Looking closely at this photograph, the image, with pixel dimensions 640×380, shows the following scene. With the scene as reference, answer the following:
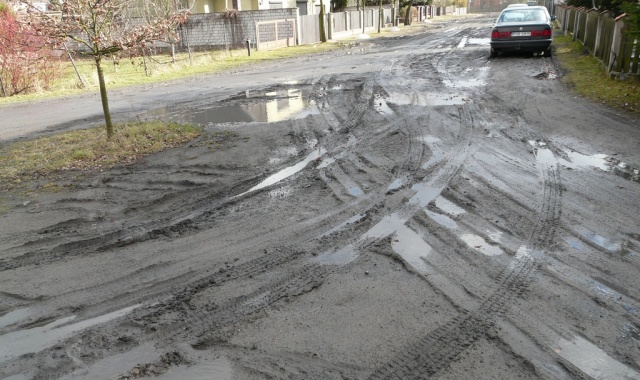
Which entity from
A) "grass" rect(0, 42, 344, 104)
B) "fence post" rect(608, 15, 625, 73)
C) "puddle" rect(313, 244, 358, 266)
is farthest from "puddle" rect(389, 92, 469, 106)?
"grass" rect(0, 42, 344, 104)

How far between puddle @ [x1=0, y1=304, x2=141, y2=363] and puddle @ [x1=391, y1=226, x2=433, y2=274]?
2.54m

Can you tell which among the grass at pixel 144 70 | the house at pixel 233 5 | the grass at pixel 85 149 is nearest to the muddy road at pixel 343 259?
the grass at pixel 85 149

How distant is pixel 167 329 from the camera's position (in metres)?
3.76

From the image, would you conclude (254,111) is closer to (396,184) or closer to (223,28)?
(396,184)

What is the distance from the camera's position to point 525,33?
17.3 metres

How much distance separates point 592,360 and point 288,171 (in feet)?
16.4

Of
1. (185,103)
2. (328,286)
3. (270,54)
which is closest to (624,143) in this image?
(328,286)

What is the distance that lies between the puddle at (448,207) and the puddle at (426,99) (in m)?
5.81

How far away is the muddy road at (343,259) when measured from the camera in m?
3.42

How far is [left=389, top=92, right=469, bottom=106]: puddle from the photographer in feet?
37.6

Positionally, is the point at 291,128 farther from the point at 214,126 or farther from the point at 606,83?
the point at 606,83

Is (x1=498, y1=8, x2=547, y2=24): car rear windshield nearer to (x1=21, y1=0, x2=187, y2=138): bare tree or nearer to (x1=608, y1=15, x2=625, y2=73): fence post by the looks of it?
(x1=608, y1=15, x2=625, y2=73): fence post

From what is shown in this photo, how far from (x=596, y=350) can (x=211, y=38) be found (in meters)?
31.6

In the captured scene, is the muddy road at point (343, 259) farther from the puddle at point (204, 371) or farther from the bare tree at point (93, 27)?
the bare tree at point (93, 27)
